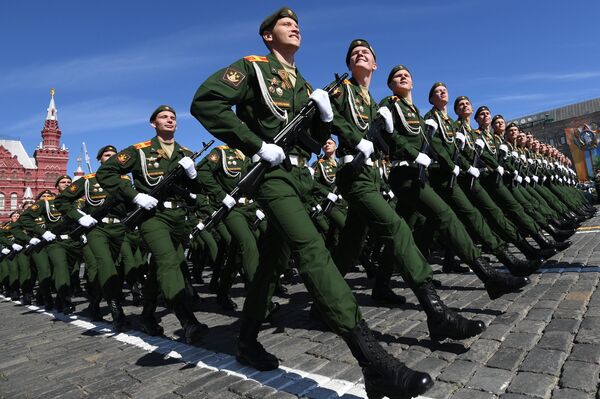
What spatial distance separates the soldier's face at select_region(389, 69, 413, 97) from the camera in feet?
14.4

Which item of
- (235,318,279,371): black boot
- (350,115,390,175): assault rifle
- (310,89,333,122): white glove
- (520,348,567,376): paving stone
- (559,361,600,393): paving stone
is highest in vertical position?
(310,89,333,122): white glove

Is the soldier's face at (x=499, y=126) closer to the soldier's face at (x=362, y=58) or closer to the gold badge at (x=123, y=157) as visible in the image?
the soldier's face at (x=362, y=58)

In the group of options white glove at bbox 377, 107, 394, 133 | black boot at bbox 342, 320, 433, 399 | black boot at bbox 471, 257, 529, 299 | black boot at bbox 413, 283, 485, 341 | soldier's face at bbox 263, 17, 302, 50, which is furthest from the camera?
white glove at bbox 377, 107, 394, 133

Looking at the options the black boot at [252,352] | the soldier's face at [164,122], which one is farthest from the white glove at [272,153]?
the soldier's face at [164,122]

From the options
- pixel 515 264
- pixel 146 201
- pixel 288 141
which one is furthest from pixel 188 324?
pixel 515 264

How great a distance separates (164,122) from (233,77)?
2140mm

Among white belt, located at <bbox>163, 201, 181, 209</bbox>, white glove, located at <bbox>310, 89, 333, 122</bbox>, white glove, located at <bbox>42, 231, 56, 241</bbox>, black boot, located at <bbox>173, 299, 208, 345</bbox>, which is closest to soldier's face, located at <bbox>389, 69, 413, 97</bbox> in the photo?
white glove, located at <bbox>310, 89, 333, 122</bbox>

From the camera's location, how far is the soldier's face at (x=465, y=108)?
228 inches

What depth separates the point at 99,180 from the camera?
185 inches

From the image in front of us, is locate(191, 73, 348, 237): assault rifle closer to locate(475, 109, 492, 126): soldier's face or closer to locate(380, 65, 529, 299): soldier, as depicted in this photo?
locate(380, 65, 529, 299): soldier

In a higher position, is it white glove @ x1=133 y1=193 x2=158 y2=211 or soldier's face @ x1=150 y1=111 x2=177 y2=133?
soldier's face @ x1=150 y1=111 x2=177 y2=133

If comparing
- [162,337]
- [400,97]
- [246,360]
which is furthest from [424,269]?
[162,337]

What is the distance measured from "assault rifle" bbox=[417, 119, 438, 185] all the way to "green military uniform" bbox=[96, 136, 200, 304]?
2.36m

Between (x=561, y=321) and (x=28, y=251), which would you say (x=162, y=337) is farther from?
(x=28, y=251)
